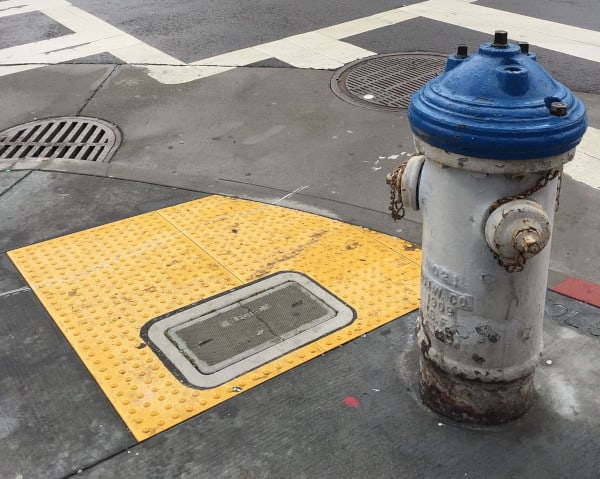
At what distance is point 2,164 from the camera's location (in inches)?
218

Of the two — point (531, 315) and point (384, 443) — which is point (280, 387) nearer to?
point (384, 443)

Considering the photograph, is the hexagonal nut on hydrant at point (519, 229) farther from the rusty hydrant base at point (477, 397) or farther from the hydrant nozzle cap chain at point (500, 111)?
the rusty hydrant base at point (477, 397)

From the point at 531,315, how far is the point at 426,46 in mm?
5899

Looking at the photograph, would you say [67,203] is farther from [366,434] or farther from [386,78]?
[386,78]

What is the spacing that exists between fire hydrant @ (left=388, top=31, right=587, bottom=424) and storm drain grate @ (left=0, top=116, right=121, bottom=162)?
12.0ft

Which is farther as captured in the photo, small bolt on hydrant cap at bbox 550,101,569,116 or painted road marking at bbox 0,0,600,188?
painted road marking at bbox 0,0,600,188

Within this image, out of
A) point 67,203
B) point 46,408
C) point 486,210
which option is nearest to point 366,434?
point 486,210

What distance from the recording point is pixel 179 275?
4039mm

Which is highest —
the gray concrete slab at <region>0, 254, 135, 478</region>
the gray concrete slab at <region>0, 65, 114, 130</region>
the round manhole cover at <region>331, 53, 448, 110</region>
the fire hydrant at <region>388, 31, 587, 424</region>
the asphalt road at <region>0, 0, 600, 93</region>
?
the fire hydrant at <region>388, 31, 587, 424</region>

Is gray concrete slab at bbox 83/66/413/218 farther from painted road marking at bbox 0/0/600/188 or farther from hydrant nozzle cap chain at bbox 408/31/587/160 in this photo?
hydrant nozzle cap chain at bbox 408/31/587/160

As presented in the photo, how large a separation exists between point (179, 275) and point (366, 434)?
1.61 m

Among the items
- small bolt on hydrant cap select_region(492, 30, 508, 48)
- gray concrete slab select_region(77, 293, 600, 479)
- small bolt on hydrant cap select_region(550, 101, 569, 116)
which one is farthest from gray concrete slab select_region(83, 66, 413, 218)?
small bolt on hydrant cap select_region(550, 101, 569, 116)

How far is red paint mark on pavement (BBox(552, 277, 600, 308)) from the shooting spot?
12.3ft

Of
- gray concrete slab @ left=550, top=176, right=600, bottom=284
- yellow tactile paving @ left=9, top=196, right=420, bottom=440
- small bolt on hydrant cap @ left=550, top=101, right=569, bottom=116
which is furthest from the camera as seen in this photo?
gray concrete slab @ left=550, top=176, right=600, bottom=284
